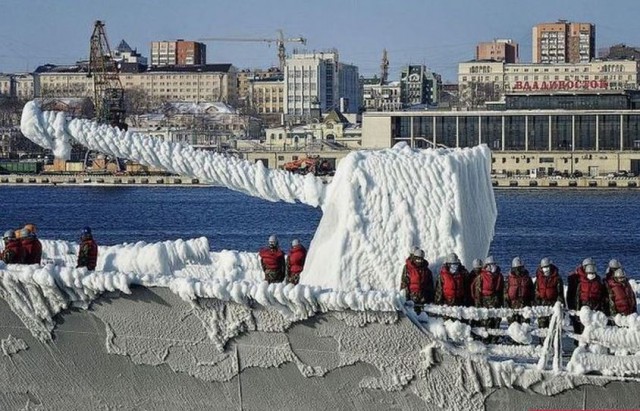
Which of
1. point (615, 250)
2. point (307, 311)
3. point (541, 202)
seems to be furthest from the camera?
point (541, 202)

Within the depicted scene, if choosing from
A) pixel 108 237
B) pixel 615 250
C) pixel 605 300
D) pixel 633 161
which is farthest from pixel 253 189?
pixel 633 161

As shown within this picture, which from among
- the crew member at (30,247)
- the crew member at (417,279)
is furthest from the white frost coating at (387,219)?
the crew member at (30,247)

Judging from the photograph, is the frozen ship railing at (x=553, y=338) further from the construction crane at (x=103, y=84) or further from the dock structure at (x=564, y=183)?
the construction crane at (x=103, y=84)

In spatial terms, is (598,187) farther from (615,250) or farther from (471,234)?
(471,234)

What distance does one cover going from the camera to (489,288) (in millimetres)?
16203

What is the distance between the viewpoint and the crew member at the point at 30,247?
60.3 feet

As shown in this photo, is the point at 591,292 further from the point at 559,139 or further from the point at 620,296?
the point at 559,139

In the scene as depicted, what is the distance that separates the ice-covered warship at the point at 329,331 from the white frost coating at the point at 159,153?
0.04 m

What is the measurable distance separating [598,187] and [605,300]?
118 m

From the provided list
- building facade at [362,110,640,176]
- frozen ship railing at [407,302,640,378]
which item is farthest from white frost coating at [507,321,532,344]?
building facade at [362,110,640,176]

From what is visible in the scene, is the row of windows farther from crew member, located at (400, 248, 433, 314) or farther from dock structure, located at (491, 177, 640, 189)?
crew member, located at (400, 248, 433, 314)

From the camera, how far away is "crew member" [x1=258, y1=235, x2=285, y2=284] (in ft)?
60.8

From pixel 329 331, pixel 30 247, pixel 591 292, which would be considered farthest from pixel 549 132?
pixel 329 331

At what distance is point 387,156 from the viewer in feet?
57.4
